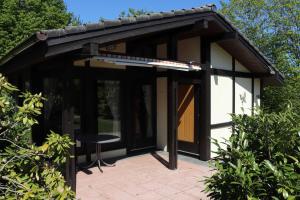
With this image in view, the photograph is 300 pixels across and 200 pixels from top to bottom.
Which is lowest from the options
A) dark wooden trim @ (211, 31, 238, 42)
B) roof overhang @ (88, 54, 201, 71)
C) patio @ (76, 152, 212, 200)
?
patio @ (76, 152, 212, 200)

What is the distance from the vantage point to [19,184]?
8.85 ft

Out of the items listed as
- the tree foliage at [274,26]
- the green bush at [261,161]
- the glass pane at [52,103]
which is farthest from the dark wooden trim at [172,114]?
the tree foliage at [274,26]

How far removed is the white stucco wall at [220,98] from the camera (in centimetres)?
895

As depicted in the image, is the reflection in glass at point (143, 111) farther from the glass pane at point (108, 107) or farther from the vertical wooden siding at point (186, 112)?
the vertical wooden siding at point (186, 112)

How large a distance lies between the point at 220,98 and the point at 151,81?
2.34 metres

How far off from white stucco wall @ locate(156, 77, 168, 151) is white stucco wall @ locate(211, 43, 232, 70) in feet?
5.55

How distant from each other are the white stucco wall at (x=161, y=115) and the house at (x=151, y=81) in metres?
0.03

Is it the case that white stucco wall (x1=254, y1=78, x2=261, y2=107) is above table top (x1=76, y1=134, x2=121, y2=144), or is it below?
above

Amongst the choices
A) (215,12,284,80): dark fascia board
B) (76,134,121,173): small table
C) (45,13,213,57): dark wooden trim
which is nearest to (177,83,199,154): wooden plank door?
(215,12,284,80): dark fascia board

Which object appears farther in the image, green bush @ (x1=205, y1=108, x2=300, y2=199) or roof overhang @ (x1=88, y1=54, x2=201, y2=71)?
roof overhang @ (x1=88, y1=54, x2=201, y2=71)

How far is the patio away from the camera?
18.4ft

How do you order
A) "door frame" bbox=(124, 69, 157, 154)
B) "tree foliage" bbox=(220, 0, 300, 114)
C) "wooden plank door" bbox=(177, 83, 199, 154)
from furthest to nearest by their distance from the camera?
1. "tree foliage" bbox=(220, 0, 300, 114)
2. "wooden plank door" bbox=(177, 83, 199, 154)
3. "door frame" bbox=(124, 69, 157, 154)

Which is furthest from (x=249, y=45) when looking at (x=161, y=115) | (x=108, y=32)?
(x=108, y=32)

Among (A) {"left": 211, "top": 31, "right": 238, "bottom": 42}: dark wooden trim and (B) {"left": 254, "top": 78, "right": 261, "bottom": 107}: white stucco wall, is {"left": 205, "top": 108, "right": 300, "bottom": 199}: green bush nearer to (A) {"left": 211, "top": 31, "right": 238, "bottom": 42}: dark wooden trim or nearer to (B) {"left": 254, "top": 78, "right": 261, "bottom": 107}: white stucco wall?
(A) {"left": 211, "top": 31, "right": 238, "bottom": 42}: dark wooden trim
